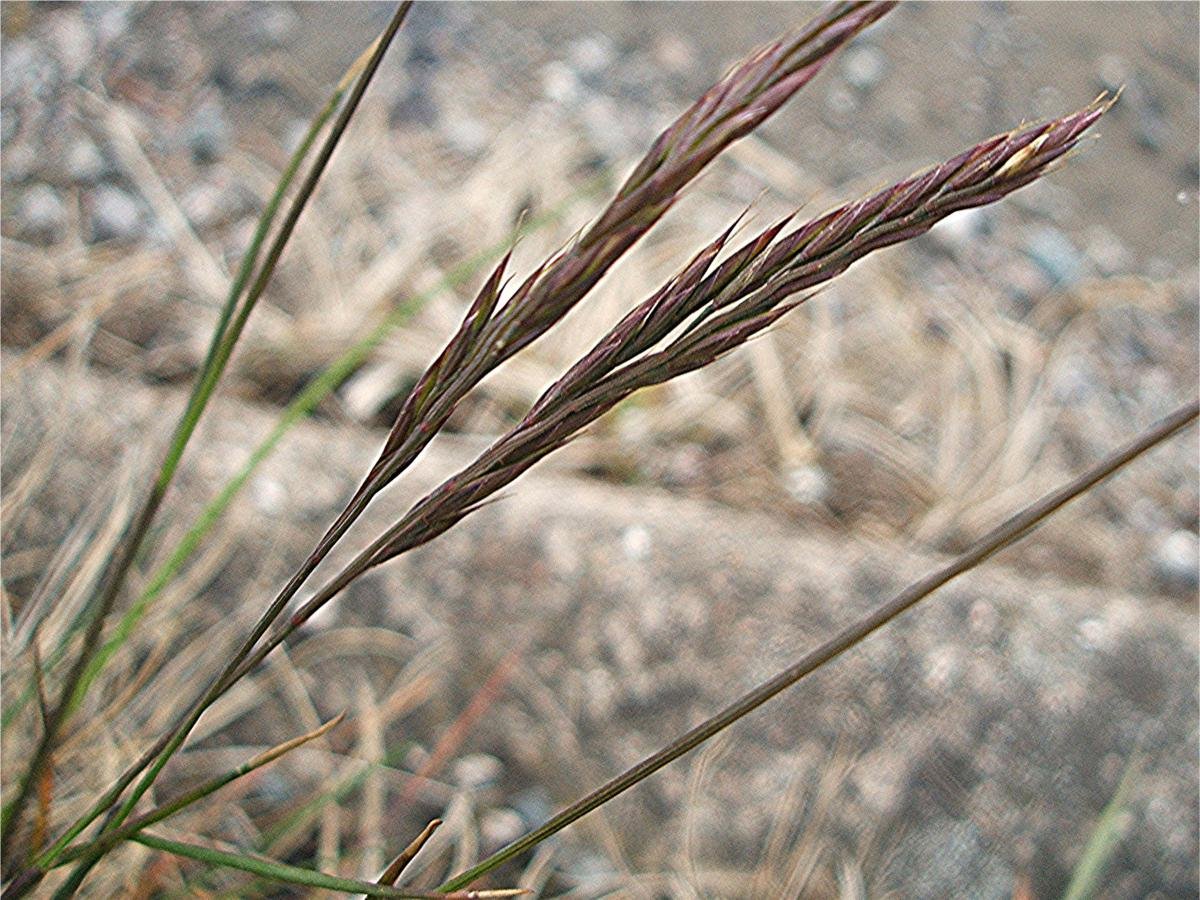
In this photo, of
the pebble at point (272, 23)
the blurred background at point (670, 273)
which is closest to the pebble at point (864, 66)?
the blurred background at point (670, 273)

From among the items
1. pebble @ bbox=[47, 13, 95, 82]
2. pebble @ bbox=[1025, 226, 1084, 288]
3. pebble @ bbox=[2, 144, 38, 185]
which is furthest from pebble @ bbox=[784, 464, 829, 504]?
pebble @ bbox=[47, 13, 95, 82]

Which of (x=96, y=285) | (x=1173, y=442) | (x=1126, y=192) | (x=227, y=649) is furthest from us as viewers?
(x=1126, y=192)

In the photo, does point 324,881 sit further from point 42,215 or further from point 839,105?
point 839,105

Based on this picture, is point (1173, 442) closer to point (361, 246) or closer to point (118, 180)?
point (361, 246)

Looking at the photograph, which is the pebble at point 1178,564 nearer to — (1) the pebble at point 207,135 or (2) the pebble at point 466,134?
(2) the pebble at point 466,134

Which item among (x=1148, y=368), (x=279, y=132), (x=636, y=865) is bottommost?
(x=636, y=865)

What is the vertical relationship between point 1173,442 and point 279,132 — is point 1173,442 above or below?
below

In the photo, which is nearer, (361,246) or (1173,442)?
(361,246)

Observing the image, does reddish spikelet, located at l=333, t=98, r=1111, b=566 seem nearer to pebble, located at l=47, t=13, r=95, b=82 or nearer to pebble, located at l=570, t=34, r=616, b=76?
pebble, located at l=47, t=13, r=95, b=82

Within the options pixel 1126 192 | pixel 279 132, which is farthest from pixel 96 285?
pixel 1126 192
